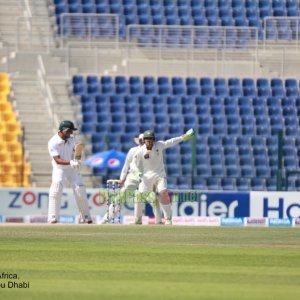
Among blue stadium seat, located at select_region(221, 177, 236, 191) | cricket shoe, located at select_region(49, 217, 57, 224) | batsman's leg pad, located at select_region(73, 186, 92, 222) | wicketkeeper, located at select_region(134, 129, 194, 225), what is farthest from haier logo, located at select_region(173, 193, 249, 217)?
cricket shoe, located at select_region(49, 217, 57, 224)

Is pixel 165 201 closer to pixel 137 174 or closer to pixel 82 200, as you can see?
pixel 137 174

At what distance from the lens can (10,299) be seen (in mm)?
11906

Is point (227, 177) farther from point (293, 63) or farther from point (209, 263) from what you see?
point (209, 263)

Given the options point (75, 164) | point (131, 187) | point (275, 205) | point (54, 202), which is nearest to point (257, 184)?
point (275, 205)

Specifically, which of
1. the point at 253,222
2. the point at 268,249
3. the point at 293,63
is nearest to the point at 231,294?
the point at 268,249

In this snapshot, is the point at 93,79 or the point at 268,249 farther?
the point at 93,79

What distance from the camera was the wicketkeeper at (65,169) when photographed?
80.2ft

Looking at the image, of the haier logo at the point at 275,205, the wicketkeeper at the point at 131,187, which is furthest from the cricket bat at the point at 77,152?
the haier logo at the point at 275,205

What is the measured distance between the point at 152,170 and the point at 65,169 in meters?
1.49

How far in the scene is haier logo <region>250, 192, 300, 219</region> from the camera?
2866 centimetres

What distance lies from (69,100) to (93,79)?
2.75 ft

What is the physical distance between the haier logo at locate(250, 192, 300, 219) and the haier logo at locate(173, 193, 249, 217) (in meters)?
0.18

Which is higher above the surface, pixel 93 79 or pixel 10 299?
pixel 93 79

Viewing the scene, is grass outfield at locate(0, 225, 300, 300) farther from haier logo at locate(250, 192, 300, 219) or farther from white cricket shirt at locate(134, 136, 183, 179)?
haier logo at locate(250, 192, 300, 219)
